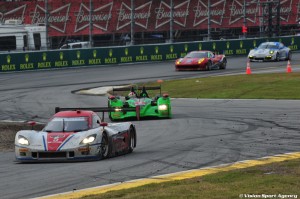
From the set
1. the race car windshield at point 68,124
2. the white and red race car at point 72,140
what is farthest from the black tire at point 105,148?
the race car windshield at point 68,124

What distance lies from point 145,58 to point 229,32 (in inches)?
494

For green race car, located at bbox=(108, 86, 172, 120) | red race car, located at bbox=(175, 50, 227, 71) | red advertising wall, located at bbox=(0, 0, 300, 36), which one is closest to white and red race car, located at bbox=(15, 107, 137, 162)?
green race car, located at bbox=(108, 86, 172, 120)

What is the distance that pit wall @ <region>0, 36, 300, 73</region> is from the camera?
45469 millimetres

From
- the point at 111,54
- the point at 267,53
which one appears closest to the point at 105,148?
the point at 111,54

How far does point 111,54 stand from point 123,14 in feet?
16.7

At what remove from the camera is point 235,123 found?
21.3 m

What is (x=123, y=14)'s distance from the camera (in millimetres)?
54094

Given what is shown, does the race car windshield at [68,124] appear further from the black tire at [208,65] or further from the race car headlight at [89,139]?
the black tire at [208,65]

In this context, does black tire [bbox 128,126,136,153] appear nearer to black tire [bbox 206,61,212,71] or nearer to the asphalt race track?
the asphalt race track

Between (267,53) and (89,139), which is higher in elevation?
(89,139)

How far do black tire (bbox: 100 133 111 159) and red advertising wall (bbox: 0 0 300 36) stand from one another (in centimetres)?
3459

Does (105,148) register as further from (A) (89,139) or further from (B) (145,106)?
(B) (145,106)

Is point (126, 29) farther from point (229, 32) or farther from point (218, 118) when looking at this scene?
point (218, 118)

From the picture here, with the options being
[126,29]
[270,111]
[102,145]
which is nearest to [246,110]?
[270,111]
